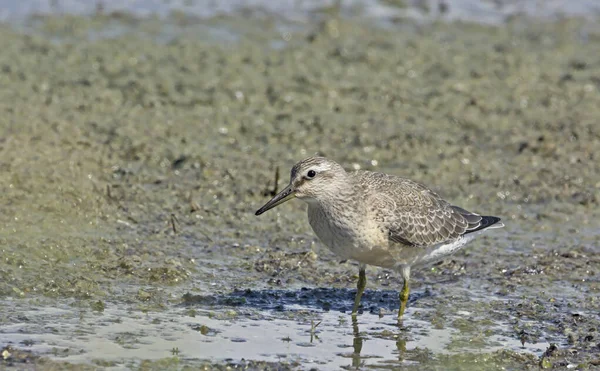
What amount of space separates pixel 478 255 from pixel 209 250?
8.27 ft

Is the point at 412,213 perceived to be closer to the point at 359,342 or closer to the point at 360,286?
the point at 360,286

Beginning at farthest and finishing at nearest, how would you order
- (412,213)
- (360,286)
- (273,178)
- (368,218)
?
1. (273,178)
2. (412,213)
3. (360,286)
4. (368,218)

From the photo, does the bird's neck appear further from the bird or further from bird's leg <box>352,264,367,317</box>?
bird's leg <box>352,264,367,317</box>

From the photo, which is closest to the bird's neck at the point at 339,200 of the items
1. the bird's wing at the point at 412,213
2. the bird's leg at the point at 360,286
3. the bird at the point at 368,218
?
the bird at the point at 368,218

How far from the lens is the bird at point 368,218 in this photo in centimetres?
862

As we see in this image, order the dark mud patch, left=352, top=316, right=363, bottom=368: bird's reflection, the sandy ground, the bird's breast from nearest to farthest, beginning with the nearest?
left=352, top=316, right=363, bottom=368: bird's reflection < the sandy ground < the bird's breast < the dark mud patch

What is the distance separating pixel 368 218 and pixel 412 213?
0.55 m

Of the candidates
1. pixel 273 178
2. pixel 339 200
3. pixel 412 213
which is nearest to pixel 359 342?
pixel 339 200

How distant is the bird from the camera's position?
8625 mm

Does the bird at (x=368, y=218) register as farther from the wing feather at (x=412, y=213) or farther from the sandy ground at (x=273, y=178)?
the sandy ground at (x=273, y=178)

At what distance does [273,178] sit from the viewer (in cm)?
1149

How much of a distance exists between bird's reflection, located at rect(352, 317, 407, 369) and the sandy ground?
0.03 meters

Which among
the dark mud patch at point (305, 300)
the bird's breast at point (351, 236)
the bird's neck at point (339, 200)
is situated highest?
the bird's neck at point (339, 200)

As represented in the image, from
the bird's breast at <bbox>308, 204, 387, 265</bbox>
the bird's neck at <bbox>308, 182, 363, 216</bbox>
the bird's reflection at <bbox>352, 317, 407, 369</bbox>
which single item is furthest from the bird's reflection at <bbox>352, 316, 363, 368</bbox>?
the bird's neck at <bbox>308, 182, 363, 216</bbox>
